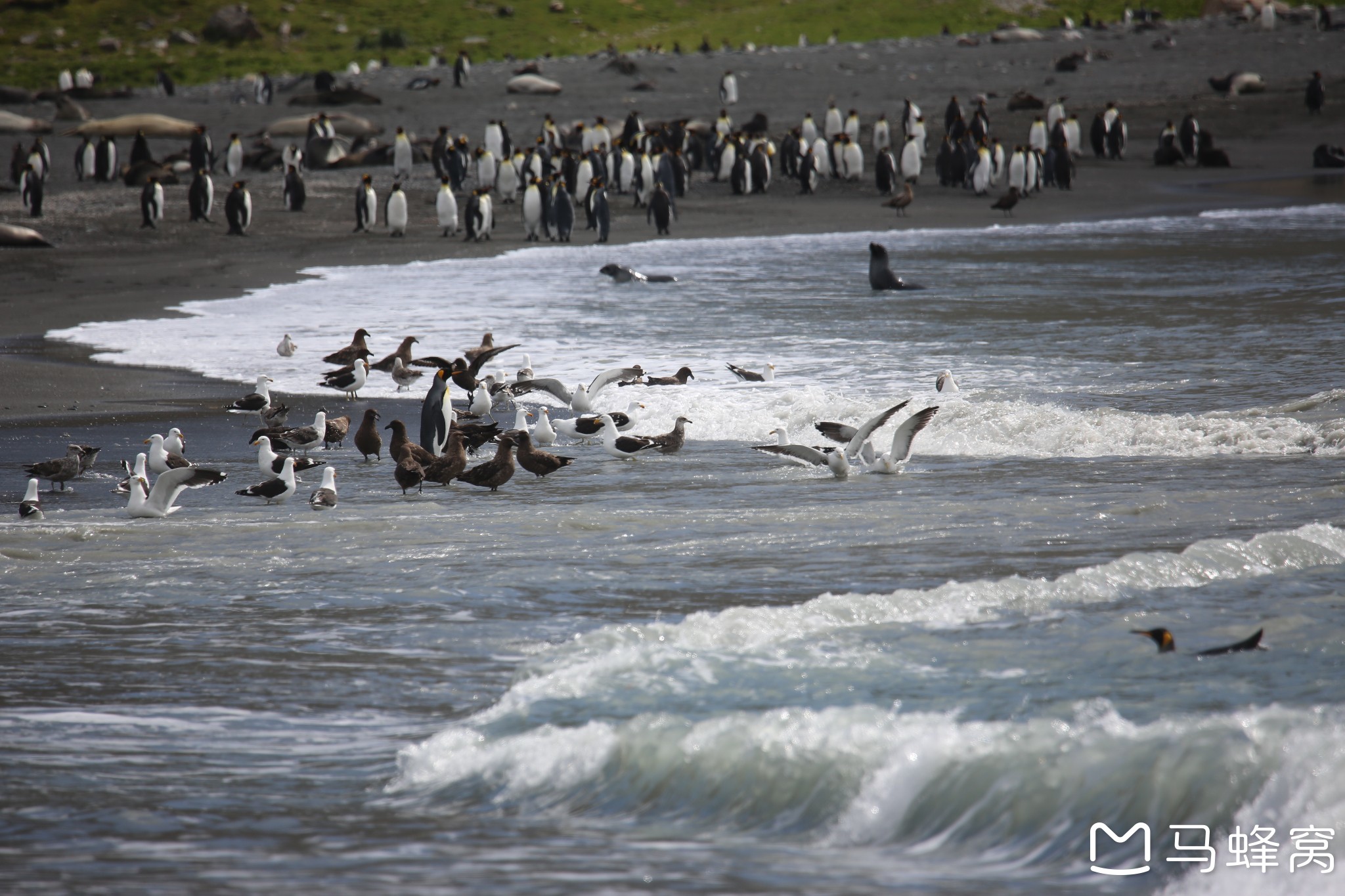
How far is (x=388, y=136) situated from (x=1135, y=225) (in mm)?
19288

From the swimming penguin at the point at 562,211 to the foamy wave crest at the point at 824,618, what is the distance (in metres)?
19.9

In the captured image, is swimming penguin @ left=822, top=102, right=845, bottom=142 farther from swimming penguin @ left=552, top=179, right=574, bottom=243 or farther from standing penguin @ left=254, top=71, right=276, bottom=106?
standing penguin @ left=254, top=71, right=276, bottom=106

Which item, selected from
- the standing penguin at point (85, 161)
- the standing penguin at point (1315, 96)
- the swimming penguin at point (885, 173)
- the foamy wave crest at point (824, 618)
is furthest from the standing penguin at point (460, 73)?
the foamy wave crest at point (824, 618)

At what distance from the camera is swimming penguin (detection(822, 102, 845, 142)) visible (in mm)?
35500

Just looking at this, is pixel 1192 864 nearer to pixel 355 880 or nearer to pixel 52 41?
pixel 355 880

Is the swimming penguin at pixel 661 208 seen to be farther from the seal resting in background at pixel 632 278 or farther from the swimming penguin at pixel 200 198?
the swimming penguin at pixel 200 198

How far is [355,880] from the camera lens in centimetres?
334

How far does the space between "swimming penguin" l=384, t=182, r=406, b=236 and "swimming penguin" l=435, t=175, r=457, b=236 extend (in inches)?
24.8

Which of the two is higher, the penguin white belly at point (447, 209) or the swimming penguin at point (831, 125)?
the swimming penguin at point (831, 125)

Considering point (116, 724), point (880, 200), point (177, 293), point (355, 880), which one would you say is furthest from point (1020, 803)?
point (880, 200)

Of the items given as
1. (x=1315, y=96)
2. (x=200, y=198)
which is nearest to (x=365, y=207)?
(x=200, y=198)

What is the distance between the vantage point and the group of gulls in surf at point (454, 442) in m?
7.61

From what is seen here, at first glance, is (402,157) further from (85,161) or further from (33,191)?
(33,191)

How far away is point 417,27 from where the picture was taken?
2419 inches
